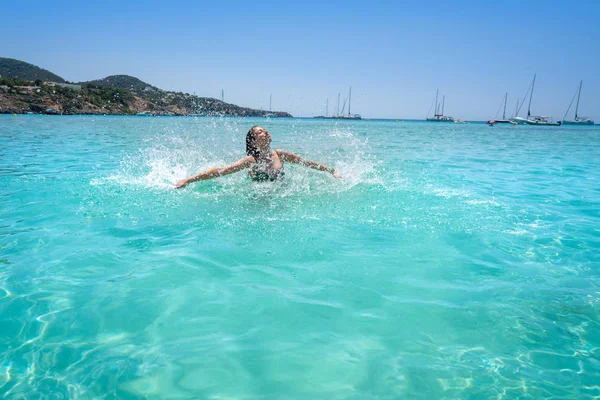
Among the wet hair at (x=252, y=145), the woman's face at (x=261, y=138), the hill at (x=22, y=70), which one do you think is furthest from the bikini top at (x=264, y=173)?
the hill at (x=22, y=70)

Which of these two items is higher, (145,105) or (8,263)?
(145,105)

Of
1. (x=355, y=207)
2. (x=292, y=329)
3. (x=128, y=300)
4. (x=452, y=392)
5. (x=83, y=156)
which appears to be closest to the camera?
(x=452, y=392)

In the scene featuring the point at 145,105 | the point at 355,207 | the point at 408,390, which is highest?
the point at 145,105

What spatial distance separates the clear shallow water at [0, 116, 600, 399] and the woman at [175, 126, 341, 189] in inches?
21.9

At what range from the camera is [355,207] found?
643 centimetres

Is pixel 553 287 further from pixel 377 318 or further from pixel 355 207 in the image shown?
→ pixel 355 207

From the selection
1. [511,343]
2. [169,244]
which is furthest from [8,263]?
[511,343]

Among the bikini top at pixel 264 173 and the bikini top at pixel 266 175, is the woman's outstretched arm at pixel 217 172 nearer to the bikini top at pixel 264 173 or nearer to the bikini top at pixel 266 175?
the bikini top at pixel 264 173

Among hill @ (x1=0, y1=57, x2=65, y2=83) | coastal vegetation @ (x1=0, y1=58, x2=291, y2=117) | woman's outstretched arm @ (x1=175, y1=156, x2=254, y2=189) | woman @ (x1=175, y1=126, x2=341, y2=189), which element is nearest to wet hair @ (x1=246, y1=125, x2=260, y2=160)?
woman @ (x1=175, y1=126, x2=341, y2=189)

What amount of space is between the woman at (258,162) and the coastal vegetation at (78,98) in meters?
76.0

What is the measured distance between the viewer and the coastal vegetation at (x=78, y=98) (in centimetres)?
7050

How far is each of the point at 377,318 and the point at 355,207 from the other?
3.51 meters

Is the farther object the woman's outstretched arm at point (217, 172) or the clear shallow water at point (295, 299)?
the woman's outstretched arm at point (217, 172)

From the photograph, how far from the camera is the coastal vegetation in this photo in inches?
2776
